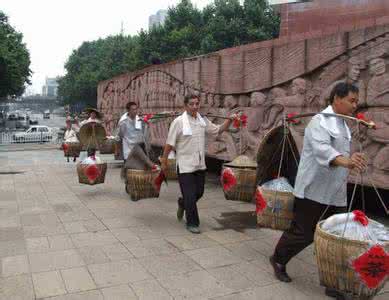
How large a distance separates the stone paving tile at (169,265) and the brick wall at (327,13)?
519 cm

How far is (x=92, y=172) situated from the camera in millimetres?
6754

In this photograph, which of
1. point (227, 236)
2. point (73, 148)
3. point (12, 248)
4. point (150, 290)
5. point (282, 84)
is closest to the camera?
point (150, 290)

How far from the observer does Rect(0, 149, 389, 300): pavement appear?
10.9 ft

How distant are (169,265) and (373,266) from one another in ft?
6.13

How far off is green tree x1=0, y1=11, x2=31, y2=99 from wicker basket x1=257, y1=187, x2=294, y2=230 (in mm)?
23204

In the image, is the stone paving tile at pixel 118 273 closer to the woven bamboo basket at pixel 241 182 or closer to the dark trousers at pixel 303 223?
the dark trousers at pixel 303 223

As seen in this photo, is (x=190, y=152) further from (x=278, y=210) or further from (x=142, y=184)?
(x=278, y=210)

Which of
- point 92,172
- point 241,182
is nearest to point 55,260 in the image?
point 241,182

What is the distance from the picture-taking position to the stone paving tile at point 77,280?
3336 millimetres

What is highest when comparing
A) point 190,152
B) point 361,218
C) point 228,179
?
point 190,152

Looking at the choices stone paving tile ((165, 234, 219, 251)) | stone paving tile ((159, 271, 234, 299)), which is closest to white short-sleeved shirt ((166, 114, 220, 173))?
stone paving tile ((165, 234, 219, 251))

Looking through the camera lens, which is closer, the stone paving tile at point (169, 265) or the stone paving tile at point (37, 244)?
the stone paving tile at point (169, 265)

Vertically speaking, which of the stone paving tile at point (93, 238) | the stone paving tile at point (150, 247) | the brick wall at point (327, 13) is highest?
the brick wall at point (327, 13)

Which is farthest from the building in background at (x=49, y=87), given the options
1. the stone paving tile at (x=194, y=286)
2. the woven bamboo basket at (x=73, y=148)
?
the stone paving tile at (x=194, y=286)
